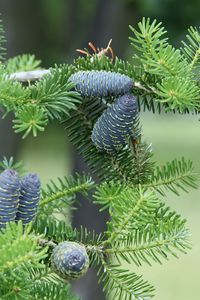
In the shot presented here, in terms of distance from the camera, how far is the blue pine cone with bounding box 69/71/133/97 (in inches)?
28.8

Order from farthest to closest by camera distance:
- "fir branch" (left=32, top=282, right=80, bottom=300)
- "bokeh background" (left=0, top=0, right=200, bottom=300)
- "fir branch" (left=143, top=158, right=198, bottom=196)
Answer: "bokeh background" (left=0, top=0, right=200, bottom=300) < "fir branch" (left=143, top=158, right=198, bottom=196) < "fir branch" (left=32, top=282, right=80, bottom=300)

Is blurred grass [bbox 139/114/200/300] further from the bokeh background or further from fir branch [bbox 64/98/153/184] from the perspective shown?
fir branch [bbox 64/98/153/184]

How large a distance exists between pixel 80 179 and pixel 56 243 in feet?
0.39

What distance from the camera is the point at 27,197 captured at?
2.20ft

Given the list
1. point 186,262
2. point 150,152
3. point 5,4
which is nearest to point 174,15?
point 5,4

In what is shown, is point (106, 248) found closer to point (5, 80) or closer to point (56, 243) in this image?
point (56, 243)

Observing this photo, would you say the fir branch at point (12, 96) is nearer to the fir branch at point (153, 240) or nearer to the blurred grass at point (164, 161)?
the fir branch at point (153, 240)

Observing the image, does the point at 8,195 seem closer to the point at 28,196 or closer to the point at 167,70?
the point at 28,196

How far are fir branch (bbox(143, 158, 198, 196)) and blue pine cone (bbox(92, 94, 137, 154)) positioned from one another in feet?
0.17

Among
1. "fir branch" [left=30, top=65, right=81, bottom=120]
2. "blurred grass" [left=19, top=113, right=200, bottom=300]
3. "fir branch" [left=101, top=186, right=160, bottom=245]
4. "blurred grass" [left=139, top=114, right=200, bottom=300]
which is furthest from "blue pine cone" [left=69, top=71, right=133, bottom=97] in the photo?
"blurred grass" [left=139, top=114, right=200, bottom=300]

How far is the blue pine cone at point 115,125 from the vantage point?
0.73m

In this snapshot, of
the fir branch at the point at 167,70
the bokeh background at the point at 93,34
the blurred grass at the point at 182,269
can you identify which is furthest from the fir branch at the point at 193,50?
the blurred grass at the point at 182,269

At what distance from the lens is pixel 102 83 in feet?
2.40

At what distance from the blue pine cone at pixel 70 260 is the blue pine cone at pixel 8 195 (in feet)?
0.18
